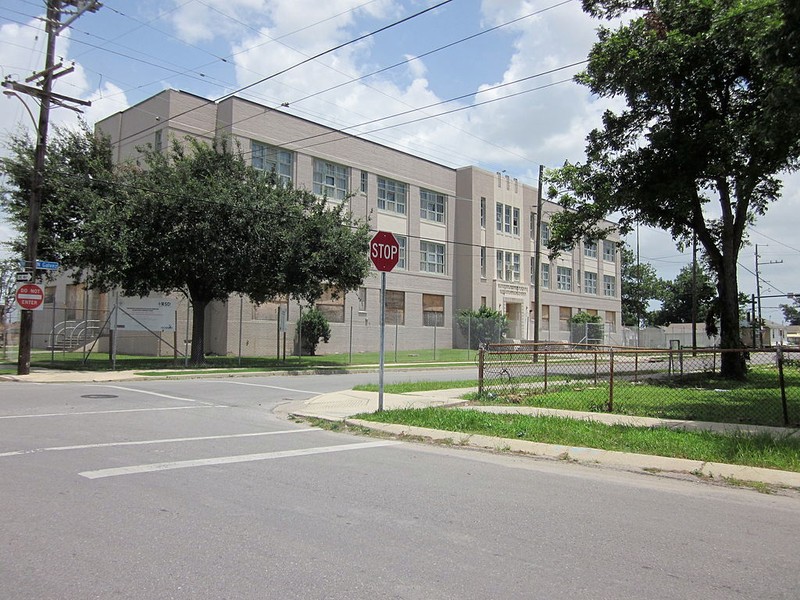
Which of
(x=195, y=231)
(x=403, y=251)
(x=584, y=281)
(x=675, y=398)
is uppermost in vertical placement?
(x=403, y=251)

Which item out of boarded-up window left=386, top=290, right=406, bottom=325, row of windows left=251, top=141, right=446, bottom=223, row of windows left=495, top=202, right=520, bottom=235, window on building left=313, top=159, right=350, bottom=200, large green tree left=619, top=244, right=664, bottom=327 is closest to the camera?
row of windows left=251, top=141, right=446, bottom=223

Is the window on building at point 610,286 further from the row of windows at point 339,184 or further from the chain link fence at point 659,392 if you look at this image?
the chain link fence at point 659,392

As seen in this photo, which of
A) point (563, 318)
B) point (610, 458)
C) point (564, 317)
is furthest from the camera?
point (564, 317)

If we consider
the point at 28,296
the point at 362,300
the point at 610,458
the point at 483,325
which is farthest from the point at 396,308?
the point at 610,458

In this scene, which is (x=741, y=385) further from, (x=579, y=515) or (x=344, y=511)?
(x=344, y=511)

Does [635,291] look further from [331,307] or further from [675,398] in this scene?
[675,398]

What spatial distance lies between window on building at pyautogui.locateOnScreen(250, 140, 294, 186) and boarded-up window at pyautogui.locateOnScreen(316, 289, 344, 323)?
7153 millimetres

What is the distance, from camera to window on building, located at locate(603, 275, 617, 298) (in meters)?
65.4

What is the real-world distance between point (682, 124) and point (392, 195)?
80.6ft

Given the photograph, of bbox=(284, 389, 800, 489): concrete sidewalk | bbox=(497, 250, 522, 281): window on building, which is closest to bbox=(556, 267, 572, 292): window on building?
bbox=(497, 250, 522, 281): window on building

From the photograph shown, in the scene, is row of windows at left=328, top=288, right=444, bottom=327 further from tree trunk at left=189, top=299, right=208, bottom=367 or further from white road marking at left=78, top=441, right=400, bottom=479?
white road marking at left=78, top=441, right=400, bottom=479

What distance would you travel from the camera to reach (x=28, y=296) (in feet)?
68.0

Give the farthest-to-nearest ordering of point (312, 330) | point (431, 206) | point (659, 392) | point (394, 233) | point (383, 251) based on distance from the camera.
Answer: point (431, 206) < point (394, 233) < point (312, 330) < point (659, 392) < point (383, 251)

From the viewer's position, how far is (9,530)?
5129 mm
